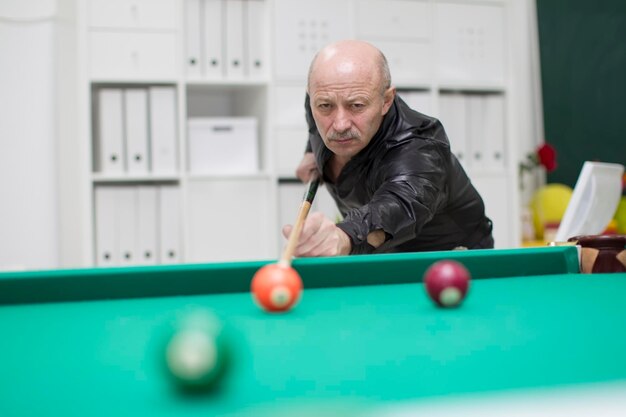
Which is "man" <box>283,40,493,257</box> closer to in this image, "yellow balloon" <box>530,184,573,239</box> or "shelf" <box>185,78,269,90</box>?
"shelf" <box>185,78,269,90</box>

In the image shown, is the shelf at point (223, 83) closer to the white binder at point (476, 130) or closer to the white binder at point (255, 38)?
the white binder at point (255, 38)

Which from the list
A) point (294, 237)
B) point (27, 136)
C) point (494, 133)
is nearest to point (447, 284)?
point (294, 237)

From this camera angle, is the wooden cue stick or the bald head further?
the bald head

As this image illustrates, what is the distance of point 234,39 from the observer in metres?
3.32

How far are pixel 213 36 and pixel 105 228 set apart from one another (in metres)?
1.00

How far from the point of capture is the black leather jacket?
1.71 meters

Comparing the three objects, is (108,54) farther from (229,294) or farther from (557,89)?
(557,89)

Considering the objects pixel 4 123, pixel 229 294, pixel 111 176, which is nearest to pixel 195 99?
pixel 111 176

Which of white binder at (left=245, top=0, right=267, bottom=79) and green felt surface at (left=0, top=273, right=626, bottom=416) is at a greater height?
white binder at (left=245, top=0, right=267, bottom=79)

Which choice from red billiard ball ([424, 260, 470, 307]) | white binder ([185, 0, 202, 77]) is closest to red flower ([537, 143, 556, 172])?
white binder ([185, 0, 202, 77])

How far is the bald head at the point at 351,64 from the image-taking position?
1901 mm

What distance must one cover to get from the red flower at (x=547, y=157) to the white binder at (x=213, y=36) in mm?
1794

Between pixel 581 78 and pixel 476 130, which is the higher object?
pixel 581 78

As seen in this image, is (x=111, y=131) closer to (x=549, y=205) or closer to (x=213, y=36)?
(x=213, y=36)
